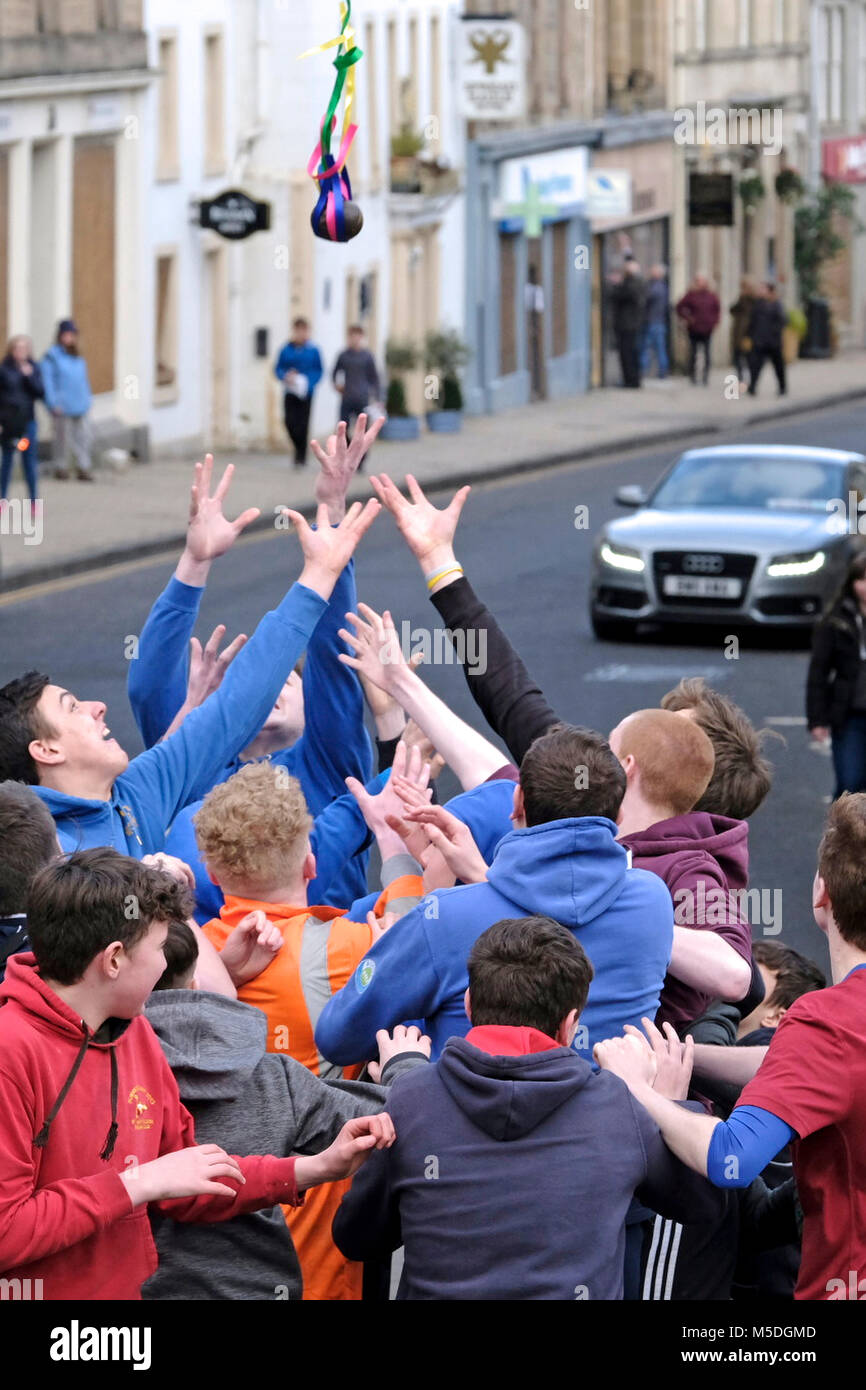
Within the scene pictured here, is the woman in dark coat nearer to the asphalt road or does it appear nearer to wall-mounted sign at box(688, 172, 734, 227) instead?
the asphalt road

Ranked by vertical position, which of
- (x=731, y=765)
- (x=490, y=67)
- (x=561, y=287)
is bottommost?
(x=731, y=765)

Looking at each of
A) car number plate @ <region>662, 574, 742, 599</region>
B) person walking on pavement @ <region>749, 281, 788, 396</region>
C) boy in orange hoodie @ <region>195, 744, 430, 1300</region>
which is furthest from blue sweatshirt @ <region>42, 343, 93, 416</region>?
boy in orange hoodie @ <region>195, 744, 430, 1300</region>

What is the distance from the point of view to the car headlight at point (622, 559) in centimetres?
1867

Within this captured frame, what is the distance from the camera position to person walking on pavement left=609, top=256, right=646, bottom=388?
4544cm

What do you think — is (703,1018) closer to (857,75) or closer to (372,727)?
(372,727)

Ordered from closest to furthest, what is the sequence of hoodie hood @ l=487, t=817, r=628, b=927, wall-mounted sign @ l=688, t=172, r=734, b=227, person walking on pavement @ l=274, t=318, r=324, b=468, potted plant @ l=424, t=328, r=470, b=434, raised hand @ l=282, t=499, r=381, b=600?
hoodie hood @ l=487, t=817, r=628, b=927 < raised hand @ l=282, t=499, r=381, b=600 < person walking on pavement @ l=274, t=318, r=324, b=468 < potted plant @ l=424, t=328, r=470, b=434 < wall-mounted sign @ l=688, t=172, r=734, b=227

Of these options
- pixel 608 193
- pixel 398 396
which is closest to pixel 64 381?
pixel 398 396

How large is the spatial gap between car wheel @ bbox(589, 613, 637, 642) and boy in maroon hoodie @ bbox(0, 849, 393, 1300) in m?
14.8

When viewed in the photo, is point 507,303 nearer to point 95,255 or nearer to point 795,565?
point 95,255

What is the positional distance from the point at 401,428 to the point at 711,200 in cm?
1413

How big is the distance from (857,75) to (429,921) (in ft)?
203

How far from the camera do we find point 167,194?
3281 cm

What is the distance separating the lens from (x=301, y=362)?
31.1 meters

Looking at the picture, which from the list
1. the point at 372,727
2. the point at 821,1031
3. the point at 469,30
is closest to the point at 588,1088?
the point at 821,1031
